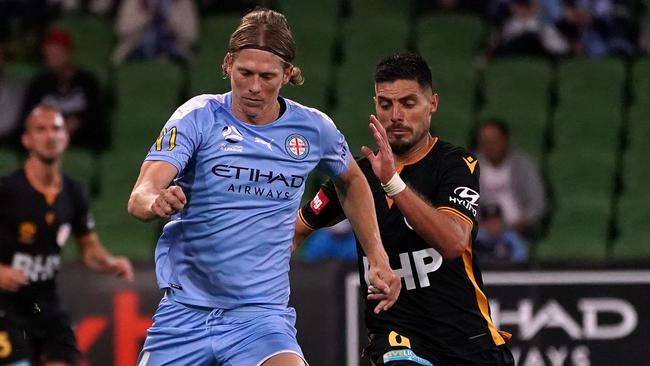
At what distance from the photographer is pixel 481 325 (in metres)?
5.45

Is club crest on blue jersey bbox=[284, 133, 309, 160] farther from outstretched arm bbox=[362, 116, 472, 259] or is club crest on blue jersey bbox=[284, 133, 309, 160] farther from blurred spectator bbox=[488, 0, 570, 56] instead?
blurred spectator bbox=[488, 0, 570, 56]

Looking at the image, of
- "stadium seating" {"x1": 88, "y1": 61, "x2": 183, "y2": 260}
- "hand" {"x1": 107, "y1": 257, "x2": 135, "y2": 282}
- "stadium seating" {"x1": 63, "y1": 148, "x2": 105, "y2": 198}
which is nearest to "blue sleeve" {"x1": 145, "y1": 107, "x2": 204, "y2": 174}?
"hand" {"x1": 107, "y1": 257, "x2": 135, "y2": 282}

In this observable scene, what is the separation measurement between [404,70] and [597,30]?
7.07 metres

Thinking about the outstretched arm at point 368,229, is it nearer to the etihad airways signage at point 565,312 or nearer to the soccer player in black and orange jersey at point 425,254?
the soccer player in black and orange jersey at point 425,254

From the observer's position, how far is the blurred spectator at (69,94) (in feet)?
35.7

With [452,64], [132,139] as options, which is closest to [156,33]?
[132,139]

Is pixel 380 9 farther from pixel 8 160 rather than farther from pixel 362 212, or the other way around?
pixel 362 212

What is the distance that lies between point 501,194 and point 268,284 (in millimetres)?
5698

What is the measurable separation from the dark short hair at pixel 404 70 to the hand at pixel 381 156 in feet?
1.61

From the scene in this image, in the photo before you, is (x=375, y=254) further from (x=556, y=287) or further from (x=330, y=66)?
(x=330, y=66)

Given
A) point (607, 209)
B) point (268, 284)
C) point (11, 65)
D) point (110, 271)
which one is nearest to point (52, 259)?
point (110, 271)

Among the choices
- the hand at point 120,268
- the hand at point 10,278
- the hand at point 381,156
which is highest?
the hand at point 381,156

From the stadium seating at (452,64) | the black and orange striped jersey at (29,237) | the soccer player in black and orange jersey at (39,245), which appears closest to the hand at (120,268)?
the soccer player in black and orange jersey at (39,245)

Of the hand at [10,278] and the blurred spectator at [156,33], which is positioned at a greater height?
the blurred spectator at [156,33]
